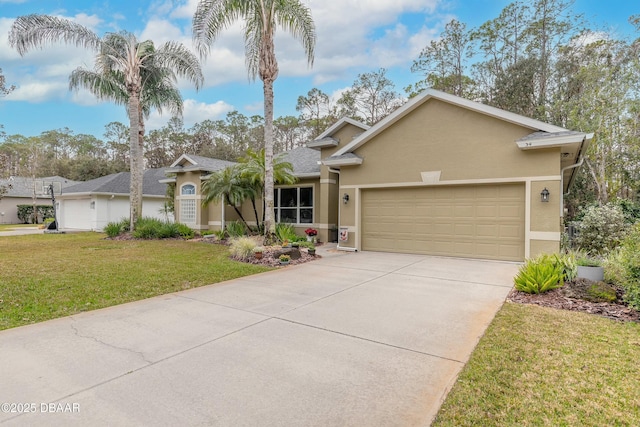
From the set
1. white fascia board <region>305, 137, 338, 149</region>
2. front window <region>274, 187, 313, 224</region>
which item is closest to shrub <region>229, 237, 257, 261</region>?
front window <region>274, 187, 313, 224</region>

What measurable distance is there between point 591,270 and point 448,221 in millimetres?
4419

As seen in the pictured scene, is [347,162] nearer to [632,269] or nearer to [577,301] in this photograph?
[577,301]

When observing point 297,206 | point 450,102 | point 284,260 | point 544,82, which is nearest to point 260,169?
point 297,206

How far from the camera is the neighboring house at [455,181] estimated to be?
8688 millimetres

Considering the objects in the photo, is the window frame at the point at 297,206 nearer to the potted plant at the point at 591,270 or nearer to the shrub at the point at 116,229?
the shrub at the point at 116,229

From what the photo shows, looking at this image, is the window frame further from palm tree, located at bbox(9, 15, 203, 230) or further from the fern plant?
the fern plant

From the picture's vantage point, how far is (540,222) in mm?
8625

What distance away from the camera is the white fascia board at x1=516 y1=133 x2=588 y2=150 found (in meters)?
8.02

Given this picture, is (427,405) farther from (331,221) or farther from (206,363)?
(331,221)

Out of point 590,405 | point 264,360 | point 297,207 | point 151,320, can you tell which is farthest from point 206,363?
point 297,207

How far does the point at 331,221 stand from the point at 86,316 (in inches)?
413

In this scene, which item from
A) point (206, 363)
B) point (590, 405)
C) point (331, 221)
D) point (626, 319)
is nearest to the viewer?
point (590, 405)

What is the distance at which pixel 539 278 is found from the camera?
591 cm

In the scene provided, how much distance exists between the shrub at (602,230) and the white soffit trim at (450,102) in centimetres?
246
